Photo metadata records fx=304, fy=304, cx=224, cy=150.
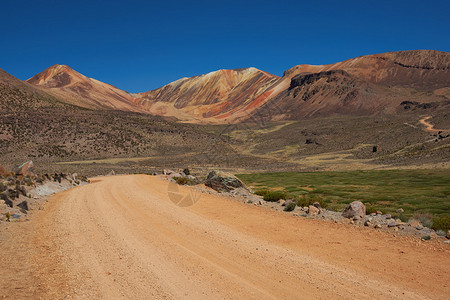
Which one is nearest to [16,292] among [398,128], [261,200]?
[261,200]

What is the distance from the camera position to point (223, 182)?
74.0 feet

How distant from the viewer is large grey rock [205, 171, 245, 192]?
22.3 meters

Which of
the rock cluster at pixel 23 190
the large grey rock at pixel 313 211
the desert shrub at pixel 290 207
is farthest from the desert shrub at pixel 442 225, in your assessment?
the rock cluster at pixel 23 190

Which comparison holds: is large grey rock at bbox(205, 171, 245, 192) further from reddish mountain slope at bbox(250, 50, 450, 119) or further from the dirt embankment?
reddish mountain slope at bbox(250, 50, 450, 119)

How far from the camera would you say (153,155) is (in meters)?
88.2

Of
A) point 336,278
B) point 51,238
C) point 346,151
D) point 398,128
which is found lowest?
point 51,238

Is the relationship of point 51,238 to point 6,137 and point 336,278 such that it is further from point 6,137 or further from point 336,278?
point 6,137

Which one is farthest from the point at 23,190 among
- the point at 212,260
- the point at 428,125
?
the point at 428,125

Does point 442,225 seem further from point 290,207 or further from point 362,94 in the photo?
point 362,94

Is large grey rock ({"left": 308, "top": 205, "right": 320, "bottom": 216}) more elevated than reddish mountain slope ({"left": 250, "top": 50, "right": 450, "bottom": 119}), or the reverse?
reddish mountain slope ({"left": 250, "top": 50, "right": 450, "bottom": 119})

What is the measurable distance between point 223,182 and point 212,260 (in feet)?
46.6

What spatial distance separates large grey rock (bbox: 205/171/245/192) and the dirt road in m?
8.65

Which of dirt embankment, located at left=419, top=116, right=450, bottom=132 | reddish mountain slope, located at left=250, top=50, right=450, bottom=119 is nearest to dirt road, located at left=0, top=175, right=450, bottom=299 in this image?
dirt embankment, located at left=419, top=116, right=450, bottom=132

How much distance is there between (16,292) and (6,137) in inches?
3341
